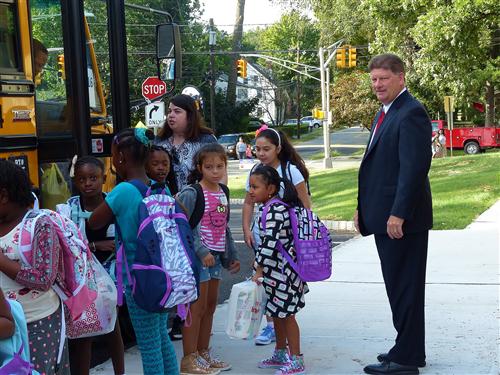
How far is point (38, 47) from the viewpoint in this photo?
5.43 m

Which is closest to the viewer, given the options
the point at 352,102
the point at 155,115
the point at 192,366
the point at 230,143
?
the point at 192,366

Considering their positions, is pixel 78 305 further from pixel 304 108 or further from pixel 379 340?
pixel 304 108

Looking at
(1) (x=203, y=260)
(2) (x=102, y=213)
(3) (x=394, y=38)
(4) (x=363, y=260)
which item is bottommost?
(4) (x=363, y=260)

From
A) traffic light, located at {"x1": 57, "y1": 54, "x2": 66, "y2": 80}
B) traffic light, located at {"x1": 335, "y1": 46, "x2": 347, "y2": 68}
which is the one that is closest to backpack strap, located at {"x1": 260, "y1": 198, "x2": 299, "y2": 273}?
traffic light, located at {"x1": 57, "y1": 54, "x2": 66, "y2": 80}

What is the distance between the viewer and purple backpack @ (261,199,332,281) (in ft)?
17.0

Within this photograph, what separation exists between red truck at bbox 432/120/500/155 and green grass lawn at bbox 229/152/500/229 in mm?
15080

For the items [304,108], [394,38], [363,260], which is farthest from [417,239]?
[304,108]

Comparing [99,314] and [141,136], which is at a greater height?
[141,136]

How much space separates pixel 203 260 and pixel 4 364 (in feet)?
7.54

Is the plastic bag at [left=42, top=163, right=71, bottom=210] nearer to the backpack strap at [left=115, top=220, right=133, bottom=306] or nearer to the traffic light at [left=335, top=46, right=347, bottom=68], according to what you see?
the backpack strap at [left=115, top=220, right=133, bottom=306]

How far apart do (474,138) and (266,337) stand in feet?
117

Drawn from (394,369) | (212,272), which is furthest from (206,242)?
(394,369)

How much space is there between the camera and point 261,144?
19.0ft

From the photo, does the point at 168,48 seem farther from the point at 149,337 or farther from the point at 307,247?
the point at 149,337
